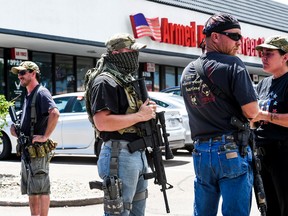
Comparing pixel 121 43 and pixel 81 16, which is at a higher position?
pixel 81 16

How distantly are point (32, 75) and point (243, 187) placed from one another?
2.76 meters

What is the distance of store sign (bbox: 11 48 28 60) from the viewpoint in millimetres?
16803

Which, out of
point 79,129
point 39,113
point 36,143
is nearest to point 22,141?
point 36,143

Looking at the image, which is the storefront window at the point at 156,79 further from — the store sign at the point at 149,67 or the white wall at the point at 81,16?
the white wall at the point at 81,16

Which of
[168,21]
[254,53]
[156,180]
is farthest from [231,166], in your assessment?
[254,53]

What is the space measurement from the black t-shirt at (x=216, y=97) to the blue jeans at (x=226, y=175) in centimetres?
12

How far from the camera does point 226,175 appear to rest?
3486 mm

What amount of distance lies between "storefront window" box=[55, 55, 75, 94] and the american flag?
2804mm

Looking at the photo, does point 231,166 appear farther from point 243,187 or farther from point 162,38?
point 162,38

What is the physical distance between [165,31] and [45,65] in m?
4.62

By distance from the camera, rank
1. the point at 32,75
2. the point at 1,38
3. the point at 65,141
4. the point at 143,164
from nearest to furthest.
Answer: the point at 143,164
the point at 32,75
the point at 65,141
the point at 1,38

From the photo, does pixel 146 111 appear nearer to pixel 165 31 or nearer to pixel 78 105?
pixel 78 105

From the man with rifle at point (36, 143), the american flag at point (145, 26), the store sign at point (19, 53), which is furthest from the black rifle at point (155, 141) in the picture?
the american flag at point (145, 26)

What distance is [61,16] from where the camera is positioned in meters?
15.8
